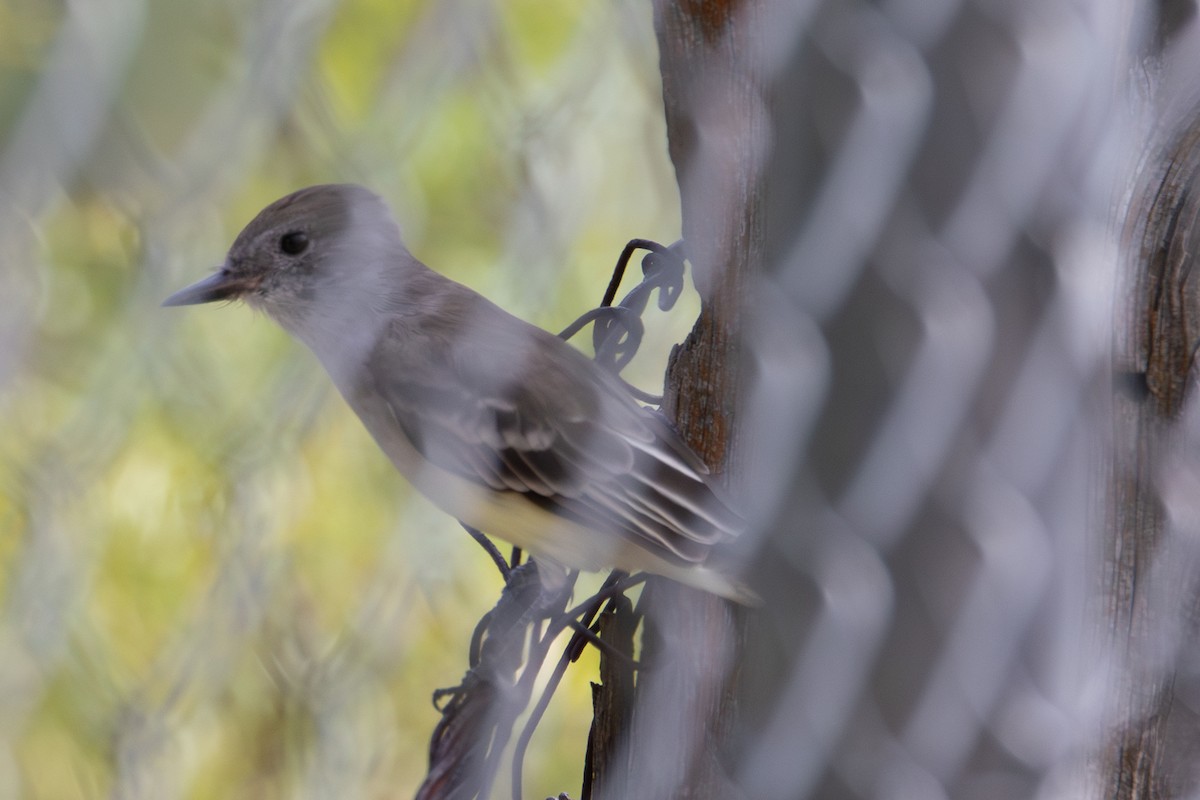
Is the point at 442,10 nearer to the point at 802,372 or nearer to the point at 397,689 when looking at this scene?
the point at 802,372

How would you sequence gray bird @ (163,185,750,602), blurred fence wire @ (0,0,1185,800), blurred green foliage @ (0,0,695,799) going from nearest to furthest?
blurred green foliage @ (0,0,695,799) < blurred fence wire @ (0,0,1185,800) < gray bird @ (163,185,750,602)

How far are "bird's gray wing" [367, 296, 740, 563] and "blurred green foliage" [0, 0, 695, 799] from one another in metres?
0.09

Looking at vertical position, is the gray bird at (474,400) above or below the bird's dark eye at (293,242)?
below

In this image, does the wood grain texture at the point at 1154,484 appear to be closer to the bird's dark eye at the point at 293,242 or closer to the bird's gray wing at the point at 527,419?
the bird's gray wing at the point at 527,419

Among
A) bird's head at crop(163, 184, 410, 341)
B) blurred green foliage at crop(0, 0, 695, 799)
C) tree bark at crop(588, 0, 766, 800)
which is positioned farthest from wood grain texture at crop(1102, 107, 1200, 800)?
bird's head at crop(163, 184, 410, 341)

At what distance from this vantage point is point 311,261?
5.88ft

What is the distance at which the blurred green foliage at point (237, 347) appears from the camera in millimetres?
830

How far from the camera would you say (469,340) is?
1690 millimetres

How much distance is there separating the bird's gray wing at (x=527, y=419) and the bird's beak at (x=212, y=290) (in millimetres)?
192

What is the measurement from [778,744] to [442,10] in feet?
2.08

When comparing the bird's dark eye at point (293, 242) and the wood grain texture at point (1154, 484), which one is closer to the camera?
the wood grain texture at point (1154, 484)

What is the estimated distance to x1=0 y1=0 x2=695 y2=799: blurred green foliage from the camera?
830 millimetres

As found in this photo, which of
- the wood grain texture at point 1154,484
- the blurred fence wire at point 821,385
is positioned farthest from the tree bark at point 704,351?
the wood grain texture at point 1154,484

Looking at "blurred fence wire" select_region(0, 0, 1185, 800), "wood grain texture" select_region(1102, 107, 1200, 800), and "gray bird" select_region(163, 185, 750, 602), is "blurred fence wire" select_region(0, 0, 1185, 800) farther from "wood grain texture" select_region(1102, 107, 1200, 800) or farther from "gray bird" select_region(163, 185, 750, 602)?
"gray bird" select_region(163, 185, 750, 602)
